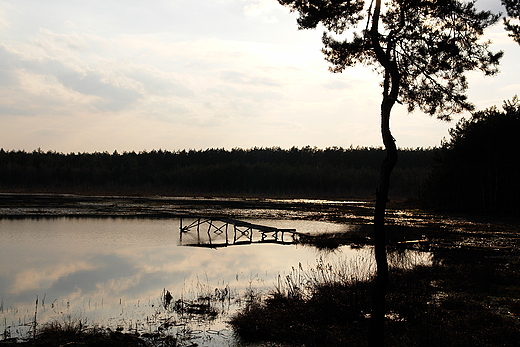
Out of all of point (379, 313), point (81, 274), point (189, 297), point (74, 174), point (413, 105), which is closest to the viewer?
point (379, 313)

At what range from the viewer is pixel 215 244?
2719cm

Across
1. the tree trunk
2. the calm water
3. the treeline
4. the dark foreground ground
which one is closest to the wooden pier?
the calm water

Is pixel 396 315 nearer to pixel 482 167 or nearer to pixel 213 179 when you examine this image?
pixel 482 167

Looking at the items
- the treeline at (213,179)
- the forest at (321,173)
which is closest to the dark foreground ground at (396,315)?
the forest at (321,173)

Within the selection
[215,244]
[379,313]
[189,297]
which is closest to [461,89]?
[379,313]

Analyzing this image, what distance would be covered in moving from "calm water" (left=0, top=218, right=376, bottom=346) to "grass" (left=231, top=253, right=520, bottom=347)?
121 centimetres

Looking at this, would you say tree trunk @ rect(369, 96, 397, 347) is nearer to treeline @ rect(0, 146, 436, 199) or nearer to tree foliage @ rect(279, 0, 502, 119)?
tree foliage @ rect(279, 0, 502, 119)

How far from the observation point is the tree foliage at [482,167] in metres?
41.7

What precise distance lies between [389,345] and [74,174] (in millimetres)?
123707

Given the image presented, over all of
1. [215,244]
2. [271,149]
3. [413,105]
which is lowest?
[215,244]

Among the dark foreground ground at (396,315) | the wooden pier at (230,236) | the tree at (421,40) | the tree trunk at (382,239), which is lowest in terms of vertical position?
the wooden pier at (230,236)

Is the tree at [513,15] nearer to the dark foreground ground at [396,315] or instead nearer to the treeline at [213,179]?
the dark foreground ground at [396,315]

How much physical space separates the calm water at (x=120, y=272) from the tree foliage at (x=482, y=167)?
21.7 metres

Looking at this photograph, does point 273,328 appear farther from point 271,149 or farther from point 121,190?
point 271,149
